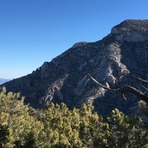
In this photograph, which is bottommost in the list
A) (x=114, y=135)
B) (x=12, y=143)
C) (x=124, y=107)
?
(x=124, y=107)

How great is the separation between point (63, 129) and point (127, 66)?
15279 cm

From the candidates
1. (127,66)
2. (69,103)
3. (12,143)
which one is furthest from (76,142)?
(127,66)

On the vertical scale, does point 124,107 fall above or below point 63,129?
below

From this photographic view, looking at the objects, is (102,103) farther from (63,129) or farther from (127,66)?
(63,129)

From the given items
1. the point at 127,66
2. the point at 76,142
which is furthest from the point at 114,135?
the point at 127,66

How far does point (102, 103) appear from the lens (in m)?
170

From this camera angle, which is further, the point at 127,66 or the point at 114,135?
the point at 127,66

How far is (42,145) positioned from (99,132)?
8340 millimetres

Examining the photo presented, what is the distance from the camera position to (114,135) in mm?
33969

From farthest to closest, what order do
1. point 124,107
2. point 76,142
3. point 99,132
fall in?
point 124,107, point 99,132, point 76,142

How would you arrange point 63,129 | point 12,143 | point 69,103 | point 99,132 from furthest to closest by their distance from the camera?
point 69,103, point 63,129, point 99,132, point 12,143

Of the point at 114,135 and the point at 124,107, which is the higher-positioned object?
the point at 114,135

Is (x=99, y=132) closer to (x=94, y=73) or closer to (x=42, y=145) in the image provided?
(x=42, y=145)

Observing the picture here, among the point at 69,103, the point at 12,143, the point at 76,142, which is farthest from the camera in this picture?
the point at 69,103
